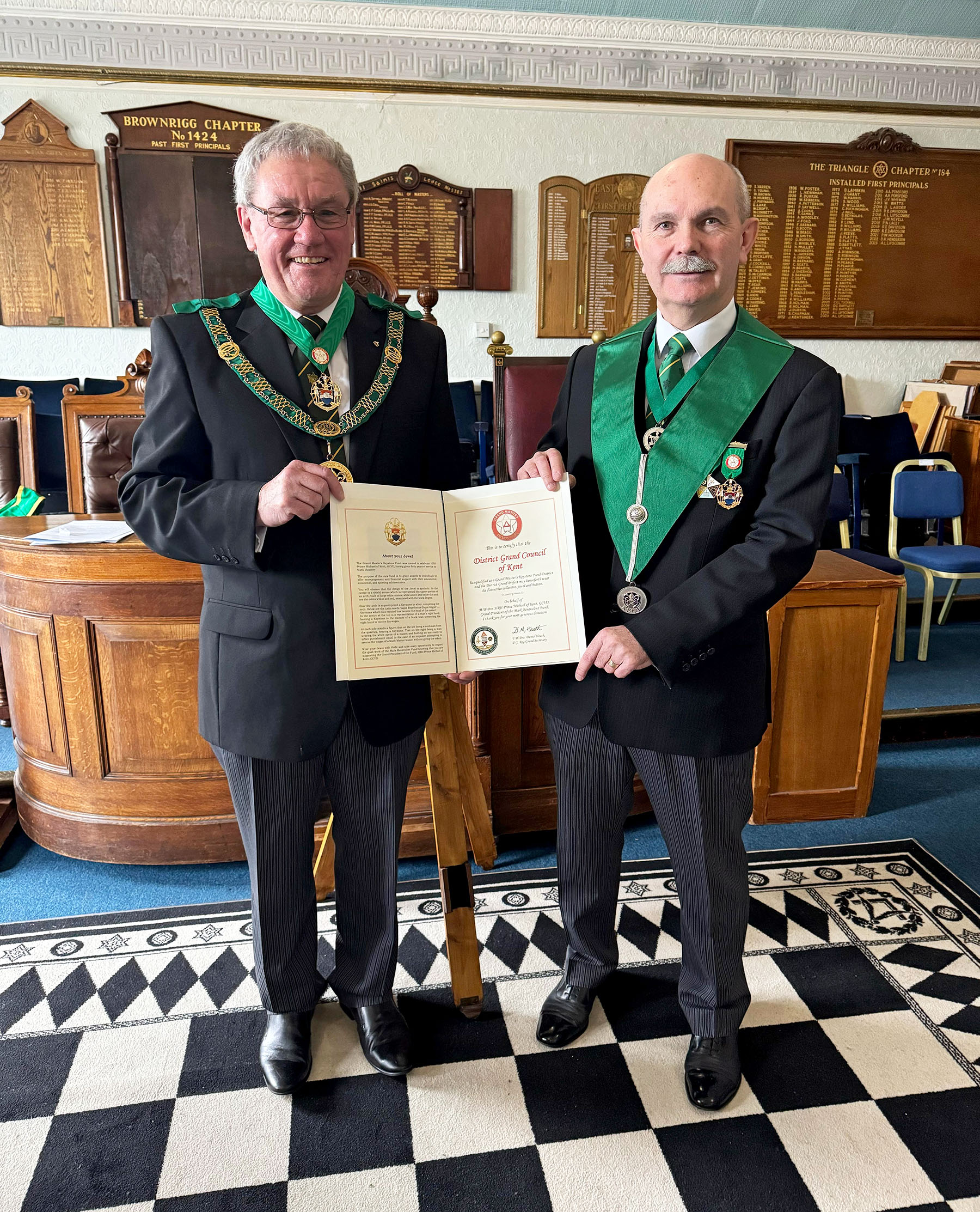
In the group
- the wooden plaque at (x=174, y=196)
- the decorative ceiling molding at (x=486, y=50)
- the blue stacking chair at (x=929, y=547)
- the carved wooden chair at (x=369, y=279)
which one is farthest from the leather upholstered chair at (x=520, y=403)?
the decorative ceiling molding at (x=486, y=50)

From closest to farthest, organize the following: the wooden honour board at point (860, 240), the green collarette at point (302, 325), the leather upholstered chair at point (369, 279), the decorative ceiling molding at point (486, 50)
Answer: the green collarette at point (302, 325) → the leather upholstered chair at point (369, 279) → the decorative ceiling molding at point (486, 50) → the wooden honour board at point (860, 240)

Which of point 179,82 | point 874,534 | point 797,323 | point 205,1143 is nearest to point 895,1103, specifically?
point 205,1143

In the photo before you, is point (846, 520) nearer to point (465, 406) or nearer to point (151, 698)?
point (465, 406)

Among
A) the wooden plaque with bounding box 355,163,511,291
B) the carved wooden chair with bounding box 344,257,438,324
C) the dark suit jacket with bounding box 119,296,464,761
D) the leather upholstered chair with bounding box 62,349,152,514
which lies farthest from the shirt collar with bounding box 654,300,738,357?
the wooden plaque with bounding box 355,163,511,291

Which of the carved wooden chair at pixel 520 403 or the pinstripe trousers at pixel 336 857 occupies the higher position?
the carved wooden chair at pixel 520 403

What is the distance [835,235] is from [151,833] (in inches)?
236

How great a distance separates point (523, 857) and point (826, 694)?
105cm

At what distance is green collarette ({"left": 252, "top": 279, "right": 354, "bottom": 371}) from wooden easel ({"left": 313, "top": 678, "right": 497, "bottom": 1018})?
69cm

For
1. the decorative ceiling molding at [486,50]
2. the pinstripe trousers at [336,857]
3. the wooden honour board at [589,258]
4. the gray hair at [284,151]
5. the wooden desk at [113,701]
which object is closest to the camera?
the gray hair at [284,151]

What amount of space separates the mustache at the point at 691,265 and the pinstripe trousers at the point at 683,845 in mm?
746

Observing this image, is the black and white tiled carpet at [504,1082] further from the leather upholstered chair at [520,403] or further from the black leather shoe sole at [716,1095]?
the leather upholstered chair at [520,403]

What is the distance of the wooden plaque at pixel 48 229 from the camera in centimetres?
539

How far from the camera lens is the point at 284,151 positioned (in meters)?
1.27

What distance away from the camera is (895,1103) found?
1.60 metres
